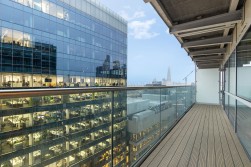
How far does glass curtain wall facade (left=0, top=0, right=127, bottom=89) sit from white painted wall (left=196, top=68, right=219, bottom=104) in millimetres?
12853

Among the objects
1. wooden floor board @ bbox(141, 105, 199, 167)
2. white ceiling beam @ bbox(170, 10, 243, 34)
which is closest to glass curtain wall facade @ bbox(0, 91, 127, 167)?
wooden floor board @ bbox(141, 105, 199, 167)

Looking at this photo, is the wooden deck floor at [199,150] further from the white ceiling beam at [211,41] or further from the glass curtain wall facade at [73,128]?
the white ceiling beam at [211,41]

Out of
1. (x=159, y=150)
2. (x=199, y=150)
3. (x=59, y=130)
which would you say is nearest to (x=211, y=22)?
(x=199, y=150)

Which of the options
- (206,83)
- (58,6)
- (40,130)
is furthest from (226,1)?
(58,6)

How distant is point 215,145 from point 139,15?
117 metres

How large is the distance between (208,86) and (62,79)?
45.1ft

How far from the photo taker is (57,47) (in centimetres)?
1645

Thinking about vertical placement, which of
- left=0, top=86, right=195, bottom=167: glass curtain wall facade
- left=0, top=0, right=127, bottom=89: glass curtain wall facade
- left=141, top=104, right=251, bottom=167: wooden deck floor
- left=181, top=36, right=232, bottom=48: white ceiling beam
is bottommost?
left=141, top=104, right=251, bottom=167: wooden deck floor

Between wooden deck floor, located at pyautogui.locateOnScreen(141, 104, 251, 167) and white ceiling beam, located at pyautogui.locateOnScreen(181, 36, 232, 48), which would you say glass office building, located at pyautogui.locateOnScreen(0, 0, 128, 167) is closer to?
wooden deck floor, located at pyautogui.locateOnScreen(141, 104, 251, 167)

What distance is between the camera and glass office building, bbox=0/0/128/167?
39.3 inches

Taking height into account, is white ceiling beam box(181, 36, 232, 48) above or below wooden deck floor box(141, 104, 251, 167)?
above

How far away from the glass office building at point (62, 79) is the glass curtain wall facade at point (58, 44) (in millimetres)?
71

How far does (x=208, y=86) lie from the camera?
36.3 ft

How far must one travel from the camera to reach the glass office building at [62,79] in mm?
999
